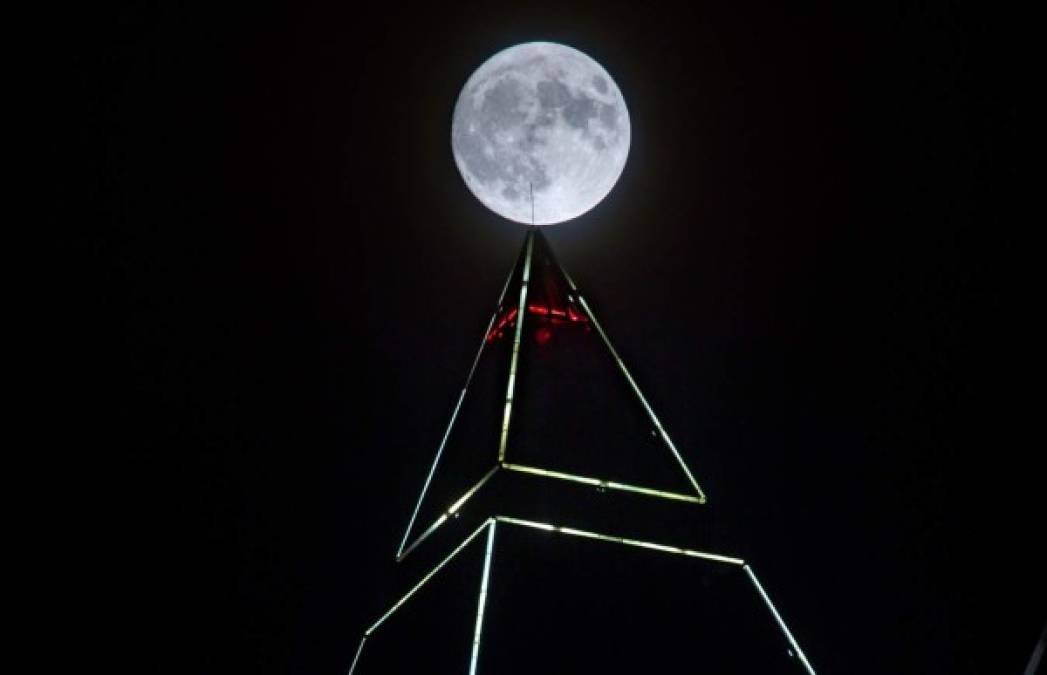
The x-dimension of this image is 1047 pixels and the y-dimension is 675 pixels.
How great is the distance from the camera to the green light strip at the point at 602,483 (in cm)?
168

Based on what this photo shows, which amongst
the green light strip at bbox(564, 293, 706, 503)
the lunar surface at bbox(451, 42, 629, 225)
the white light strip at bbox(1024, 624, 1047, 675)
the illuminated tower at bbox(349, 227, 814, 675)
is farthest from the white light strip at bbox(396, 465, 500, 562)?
the white light strip at bbox(1024, 624, 1047, 675)

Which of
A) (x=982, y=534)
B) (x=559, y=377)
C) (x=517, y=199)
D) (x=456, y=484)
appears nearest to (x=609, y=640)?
(x=456, y=484)

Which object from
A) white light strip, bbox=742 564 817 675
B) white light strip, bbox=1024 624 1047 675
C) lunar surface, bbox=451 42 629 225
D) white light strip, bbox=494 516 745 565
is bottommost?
white light strip, bbox=1024 624 1047 675

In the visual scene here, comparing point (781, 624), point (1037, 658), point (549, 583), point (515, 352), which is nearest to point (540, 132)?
point (515, 352)

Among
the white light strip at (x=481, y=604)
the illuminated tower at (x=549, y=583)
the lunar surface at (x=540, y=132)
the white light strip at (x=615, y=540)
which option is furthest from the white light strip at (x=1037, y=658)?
the lunar surface at (x=540, y=132)

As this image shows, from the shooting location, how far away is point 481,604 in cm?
164

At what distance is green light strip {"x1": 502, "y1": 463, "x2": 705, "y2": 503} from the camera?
1682mm

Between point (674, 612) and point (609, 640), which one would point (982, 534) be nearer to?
point (674, 612)

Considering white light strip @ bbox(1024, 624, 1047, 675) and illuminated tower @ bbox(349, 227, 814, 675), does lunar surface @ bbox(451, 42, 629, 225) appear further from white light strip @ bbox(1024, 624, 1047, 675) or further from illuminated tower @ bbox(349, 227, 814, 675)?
white light strip @ bbox(1024, 624, 1047, 675)

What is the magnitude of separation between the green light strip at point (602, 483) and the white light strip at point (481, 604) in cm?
19

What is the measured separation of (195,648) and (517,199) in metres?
2.41

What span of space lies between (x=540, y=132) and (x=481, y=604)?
5.96 feet

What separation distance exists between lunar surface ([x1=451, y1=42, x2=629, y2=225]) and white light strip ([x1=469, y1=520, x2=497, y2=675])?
1.48m

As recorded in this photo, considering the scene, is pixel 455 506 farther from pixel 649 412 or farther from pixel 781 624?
pixel 781 624
